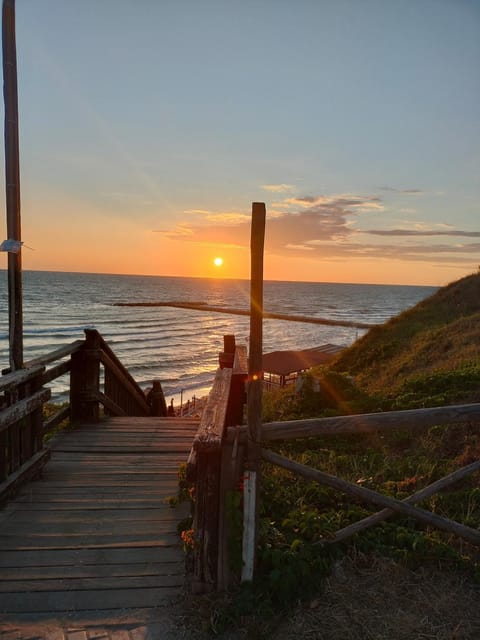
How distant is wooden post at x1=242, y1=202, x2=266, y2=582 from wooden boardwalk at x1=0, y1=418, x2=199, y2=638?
65 centimetres

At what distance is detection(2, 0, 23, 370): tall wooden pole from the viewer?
4.77 meters

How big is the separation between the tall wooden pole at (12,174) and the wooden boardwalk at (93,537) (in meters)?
1.44

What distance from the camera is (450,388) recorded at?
29.1 ft

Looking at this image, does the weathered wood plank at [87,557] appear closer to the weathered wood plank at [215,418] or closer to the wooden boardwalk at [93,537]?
the wooden boardwalk at [93,537]

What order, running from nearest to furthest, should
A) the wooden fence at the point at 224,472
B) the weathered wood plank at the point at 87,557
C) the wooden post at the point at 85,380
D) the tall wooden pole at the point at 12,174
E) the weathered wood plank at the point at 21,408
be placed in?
the wooden fence at the point at 224,472, the weathered wood plank at the point at 87,557, the weathered wood plank at the point at 21,408, the tall wooden pole at the point at 12,174, the wooden post at the point at 85,380

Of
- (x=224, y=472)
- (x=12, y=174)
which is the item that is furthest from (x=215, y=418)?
(x=12, y=174)

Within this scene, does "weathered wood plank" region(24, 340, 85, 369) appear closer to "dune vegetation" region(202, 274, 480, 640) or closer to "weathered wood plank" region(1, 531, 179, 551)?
"weathered wood plank" region(1, 531, 179, 551)

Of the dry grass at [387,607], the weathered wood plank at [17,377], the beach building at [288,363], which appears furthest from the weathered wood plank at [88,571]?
the beach building at [288,363]

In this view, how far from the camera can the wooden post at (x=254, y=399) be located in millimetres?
3260

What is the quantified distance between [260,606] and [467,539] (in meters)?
1.73

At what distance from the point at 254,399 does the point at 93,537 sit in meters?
1.94

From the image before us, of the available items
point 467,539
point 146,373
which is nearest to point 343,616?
point 467,539

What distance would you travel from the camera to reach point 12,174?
16.0 ft

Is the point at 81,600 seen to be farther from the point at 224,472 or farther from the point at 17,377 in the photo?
the point at 17,377
